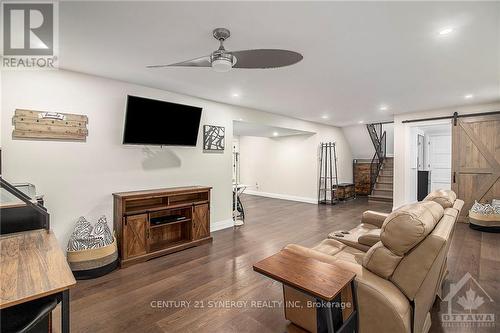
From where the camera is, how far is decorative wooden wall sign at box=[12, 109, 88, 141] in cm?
280

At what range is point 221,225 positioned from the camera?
15.9ft

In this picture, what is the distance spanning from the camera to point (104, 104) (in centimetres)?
340

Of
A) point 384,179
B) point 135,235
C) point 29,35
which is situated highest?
point 29,35

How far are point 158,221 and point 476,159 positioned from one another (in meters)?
6.46

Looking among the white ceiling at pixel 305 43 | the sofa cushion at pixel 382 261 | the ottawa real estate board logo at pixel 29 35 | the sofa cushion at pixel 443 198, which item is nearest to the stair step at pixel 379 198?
the white ceiling at pixel 305 43

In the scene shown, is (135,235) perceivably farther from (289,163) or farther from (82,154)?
(289,163)

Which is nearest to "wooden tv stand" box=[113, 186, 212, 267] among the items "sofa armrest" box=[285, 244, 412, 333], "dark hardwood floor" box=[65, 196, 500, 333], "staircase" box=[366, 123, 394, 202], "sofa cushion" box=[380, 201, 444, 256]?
"dark hardwood floor" box=[65, 196, 500, 333]

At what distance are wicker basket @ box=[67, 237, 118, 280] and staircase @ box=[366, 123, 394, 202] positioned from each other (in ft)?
24.9

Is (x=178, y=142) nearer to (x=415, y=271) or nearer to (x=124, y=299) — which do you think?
(x=124, y=299)

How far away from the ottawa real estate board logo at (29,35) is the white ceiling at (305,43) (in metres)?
0.10

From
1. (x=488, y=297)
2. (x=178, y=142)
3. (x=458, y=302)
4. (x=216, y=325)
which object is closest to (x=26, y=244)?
(x=216, y=325)

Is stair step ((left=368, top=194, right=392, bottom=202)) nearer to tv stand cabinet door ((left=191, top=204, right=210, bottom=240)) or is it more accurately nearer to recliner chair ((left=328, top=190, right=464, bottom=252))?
recliner chair ((left=328, top=190, right=464, bottom=252))

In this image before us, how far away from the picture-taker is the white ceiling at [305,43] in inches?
73.2

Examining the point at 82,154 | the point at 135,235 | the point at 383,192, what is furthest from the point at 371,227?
the point at 383,192
